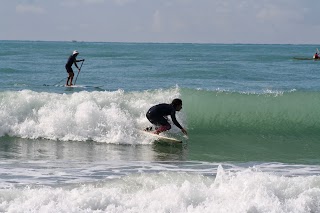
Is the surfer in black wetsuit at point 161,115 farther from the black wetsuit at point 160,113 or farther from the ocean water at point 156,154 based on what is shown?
the ocean water at point 156,154

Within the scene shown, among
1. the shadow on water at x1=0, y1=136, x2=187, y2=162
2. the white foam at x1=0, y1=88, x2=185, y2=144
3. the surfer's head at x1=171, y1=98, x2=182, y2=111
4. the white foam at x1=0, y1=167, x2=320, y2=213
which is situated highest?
the surfer's head at x1=171, y1=98, x2=182, y2=111

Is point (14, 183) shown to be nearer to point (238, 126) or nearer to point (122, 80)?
point (238, 126)

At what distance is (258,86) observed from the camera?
27844 millimetres

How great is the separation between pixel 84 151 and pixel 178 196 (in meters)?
5.22

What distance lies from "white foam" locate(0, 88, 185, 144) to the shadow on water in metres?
0.41

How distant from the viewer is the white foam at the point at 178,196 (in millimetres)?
8523

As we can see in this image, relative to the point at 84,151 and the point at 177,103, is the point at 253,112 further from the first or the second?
the point at 84,151

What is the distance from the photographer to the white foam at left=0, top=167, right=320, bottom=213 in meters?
8.52

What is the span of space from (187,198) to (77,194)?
5.46 feet

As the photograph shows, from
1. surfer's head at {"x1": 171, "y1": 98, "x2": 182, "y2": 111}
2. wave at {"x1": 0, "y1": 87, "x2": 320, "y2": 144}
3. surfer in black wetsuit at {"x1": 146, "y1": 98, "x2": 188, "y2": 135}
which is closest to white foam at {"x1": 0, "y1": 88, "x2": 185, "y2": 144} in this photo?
wave at {"x1": 0, "y1": 87, "x2": 320, "y2": 144}

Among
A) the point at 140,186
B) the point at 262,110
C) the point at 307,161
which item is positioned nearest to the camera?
the point at 140,186

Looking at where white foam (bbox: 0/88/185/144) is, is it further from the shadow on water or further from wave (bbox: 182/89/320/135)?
wave (bbox: 182/89/320/135)

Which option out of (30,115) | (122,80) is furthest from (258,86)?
(30,115)

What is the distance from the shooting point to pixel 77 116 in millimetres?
15648
